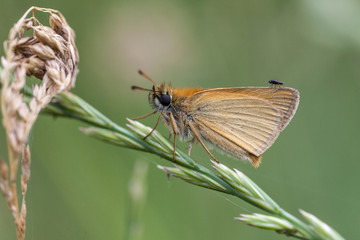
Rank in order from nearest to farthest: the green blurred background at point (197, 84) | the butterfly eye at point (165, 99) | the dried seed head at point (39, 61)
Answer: the dried seed head at point (39, 61) → the butterfly eye at point (165, 99) → the green blurred background at point (197, 84)

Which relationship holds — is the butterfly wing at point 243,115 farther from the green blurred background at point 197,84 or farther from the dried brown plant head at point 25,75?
the dried brown plant head at point 25,75

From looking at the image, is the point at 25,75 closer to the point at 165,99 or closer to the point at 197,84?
the point at 165,99

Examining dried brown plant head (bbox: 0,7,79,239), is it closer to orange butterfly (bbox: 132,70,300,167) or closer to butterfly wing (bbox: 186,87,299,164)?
orange butterfly (bbox: 132,70,300,167)

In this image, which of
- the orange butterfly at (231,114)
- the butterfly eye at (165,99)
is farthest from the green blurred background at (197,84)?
the butterfly eye at (165,99)

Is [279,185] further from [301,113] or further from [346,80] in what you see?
[346,80]

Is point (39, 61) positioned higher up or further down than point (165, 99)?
higher up

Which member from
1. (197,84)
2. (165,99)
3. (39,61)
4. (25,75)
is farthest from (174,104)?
(197,84)
